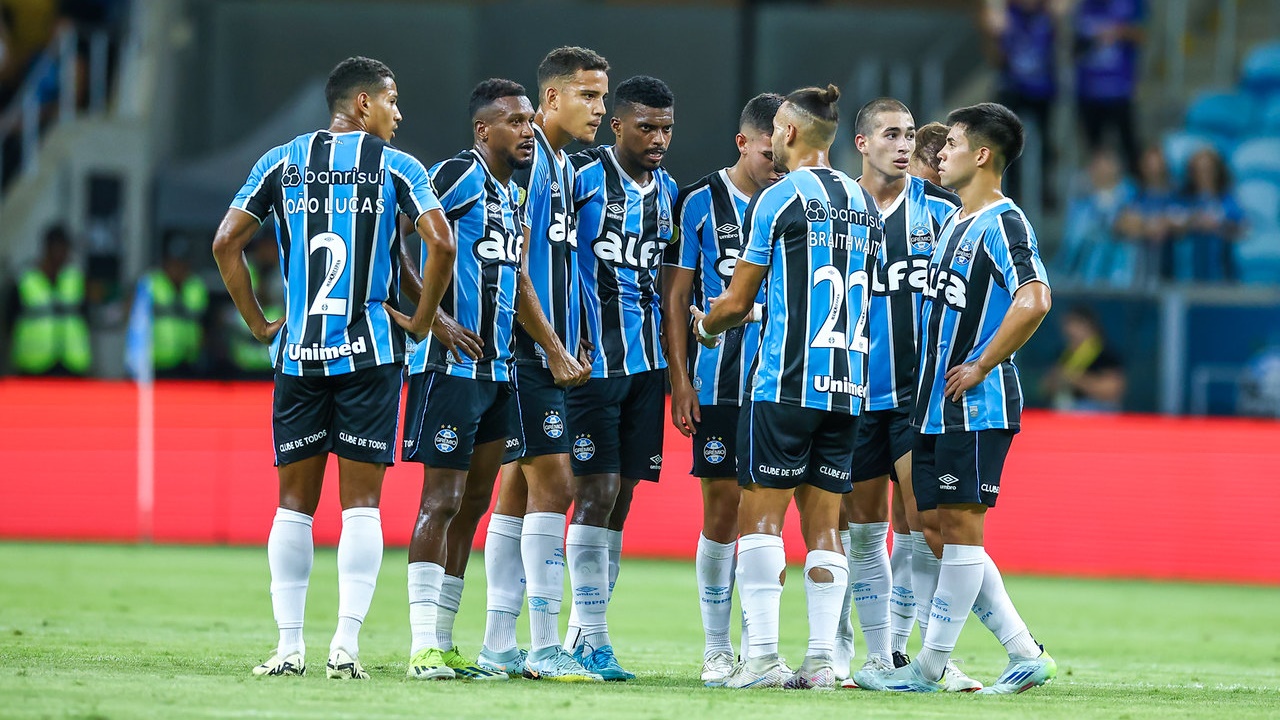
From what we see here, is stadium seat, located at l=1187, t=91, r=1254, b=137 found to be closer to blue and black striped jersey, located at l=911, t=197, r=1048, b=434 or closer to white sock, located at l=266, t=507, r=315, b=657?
blue and black striped jersey, located at l=911, t=197, r=1048, b=434

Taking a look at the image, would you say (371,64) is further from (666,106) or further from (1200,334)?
(1200,334)

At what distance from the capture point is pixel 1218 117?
21.1m

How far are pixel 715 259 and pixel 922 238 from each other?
39.3 inches

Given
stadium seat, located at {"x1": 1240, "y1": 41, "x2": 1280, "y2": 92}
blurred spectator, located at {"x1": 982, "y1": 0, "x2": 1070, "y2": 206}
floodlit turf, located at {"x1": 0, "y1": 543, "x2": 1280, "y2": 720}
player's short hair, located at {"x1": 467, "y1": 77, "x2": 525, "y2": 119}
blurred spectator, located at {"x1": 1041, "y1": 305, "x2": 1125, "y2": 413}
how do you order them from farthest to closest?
stadium seat, located at {"x1": 1240, "y1": 41, "x2": 1280, "y2": 92}, blurred spectator, located at {"x1": 982, "y1": 0, "x2": 1070, "y2": 206}, blurred spectator, located at {"x1": 1041, "y1": 305, "x2": 1125, "y2": 413}, player's short hair, located at {"x1": 467, "y1": 77, "x2": 525, "y2": 119}, floodlit turf, located at {"x1": 0, "y1": 543, "x2": 1280, "y2": 720}

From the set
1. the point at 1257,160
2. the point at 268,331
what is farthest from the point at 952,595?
the point at 1257,160

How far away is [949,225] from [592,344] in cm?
170

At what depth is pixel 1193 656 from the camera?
9844mm

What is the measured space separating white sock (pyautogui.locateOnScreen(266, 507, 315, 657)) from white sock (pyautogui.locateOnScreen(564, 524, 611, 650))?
1335 millimetres

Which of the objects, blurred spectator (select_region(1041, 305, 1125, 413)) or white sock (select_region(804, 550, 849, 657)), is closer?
white sock (select_region(804, 550, 849, 657))

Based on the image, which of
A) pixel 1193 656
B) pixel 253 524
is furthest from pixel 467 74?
pixel 1193 656

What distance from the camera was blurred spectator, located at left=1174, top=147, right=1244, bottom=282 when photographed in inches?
699

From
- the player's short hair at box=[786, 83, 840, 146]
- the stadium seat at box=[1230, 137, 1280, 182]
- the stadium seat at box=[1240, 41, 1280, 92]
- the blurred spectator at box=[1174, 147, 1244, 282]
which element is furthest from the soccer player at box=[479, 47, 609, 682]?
the stadium seat at box=[1240, 41, 1280, 92]

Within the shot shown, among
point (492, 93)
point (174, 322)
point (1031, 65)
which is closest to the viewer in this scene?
point (492, 93)

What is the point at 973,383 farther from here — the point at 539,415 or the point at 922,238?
the point at 539,415
